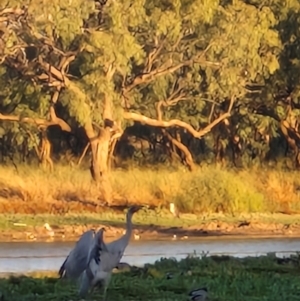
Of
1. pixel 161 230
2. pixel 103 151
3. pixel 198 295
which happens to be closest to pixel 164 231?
pixel 161 230

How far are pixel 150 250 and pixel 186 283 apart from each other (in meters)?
7.85

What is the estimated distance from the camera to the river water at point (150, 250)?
17.1m

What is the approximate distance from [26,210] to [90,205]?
1.71m

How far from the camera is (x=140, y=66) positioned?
101 ft

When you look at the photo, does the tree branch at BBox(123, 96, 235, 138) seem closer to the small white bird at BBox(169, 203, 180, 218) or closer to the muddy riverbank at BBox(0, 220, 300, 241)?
the small white bird at BBox(169, 203, 180, 218)

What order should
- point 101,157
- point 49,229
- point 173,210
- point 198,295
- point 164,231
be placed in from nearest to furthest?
point 198,295 < point 49,229 < point 164,231 < point 173,210 < point 101,157

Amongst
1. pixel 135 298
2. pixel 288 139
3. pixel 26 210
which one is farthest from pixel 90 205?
pixel 135 298

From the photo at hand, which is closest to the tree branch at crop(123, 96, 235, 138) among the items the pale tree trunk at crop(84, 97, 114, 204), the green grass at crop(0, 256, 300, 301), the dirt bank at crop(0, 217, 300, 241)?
the pale tree trunk at crop(84, 97, 114, 204)

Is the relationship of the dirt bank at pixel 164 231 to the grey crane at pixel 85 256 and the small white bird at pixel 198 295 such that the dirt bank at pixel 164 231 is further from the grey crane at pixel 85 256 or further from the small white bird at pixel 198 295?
the small white bird at pixel 198 295

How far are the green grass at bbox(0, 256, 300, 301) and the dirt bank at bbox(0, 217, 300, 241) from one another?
8.68m

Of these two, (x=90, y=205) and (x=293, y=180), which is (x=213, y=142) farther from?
(x=90, y=205)

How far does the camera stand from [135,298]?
11141 millimetres

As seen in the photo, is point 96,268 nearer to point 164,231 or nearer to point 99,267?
point 99,267

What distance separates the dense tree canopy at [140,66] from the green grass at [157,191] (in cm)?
86
